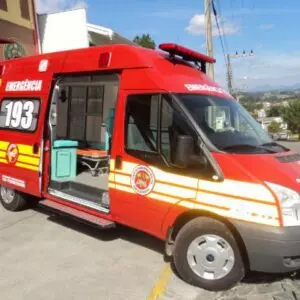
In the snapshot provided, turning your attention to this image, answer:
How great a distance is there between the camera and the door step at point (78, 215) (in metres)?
5.72

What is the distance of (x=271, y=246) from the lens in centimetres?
425

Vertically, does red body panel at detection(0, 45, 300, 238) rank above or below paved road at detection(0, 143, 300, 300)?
above

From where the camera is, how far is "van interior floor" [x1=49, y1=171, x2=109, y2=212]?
20.5ft

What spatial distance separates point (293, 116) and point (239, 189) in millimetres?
56900

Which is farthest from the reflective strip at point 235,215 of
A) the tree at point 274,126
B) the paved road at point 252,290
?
the tree at point 274,126

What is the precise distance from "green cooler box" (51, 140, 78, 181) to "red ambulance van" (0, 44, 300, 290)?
0.04 m

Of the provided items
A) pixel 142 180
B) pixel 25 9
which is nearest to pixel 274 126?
pixel 25 9

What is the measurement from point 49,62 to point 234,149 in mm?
3348

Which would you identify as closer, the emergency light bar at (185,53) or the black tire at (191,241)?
the black tire at (191,241)

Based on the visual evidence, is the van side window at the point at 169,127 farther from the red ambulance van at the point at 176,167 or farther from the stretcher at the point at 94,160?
the stretcher at the point at 94,160

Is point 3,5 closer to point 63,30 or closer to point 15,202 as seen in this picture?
point 63,30

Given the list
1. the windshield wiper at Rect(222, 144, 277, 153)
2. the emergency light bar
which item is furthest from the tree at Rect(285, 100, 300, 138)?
the windshield wiper at Rect(222, 144, 277, 153)

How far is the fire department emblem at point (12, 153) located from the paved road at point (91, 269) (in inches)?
41.1

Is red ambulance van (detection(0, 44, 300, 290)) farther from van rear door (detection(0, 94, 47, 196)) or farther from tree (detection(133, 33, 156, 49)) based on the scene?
tree (detection(133, 33, 156, 49))
